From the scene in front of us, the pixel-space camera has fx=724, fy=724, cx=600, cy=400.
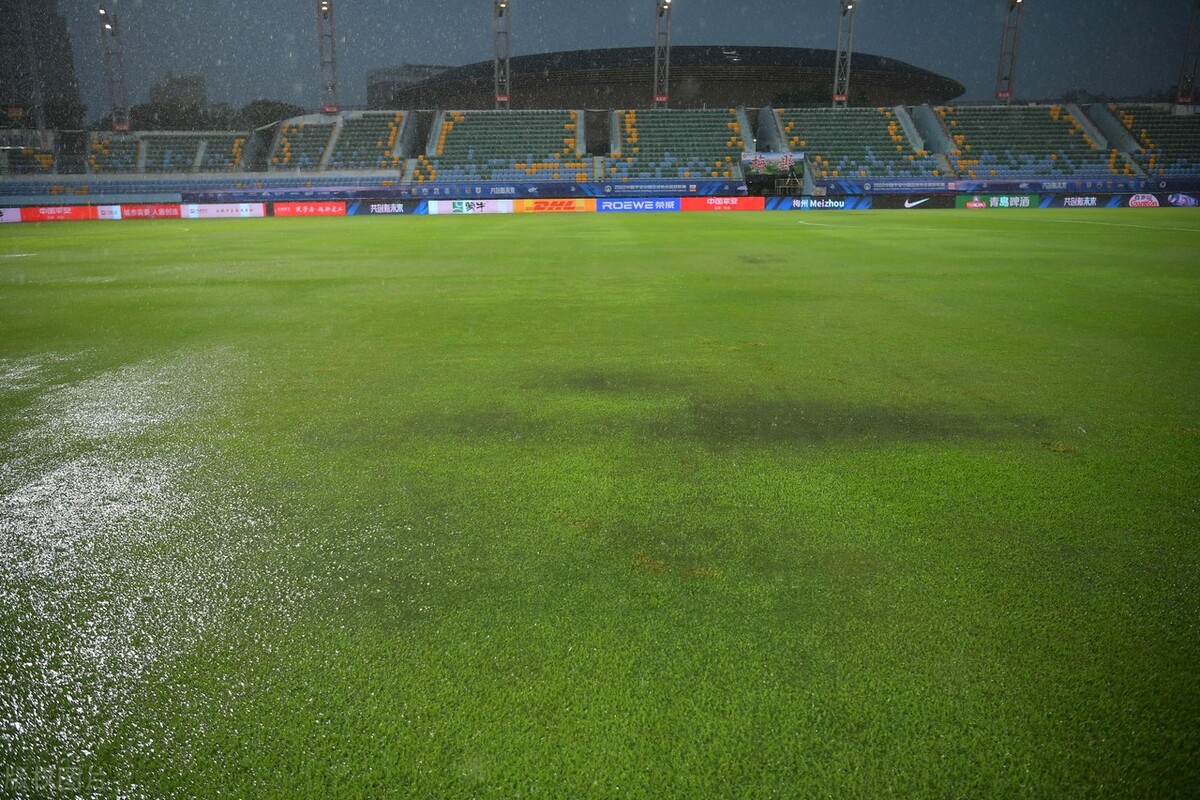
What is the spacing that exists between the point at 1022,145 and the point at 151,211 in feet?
161

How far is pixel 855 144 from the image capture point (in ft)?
148

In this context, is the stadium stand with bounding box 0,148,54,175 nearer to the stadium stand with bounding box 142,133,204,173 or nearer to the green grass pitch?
the stadium stand with bounding box 142,133,204,173

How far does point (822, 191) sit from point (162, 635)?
1598 inches

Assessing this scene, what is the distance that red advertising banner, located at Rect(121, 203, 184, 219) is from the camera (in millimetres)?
34875

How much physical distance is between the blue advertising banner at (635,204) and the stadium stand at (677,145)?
4.28 meters

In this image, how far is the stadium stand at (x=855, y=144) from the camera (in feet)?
138

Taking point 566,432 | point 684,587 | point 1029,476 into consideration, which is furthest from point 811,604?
point 566,432

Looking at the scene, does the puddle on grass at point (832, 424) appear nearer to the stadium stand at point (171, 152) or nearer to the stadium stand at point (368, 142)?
the stadium stand at point (368, 142)

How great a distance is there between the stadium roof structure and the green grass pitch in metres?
67.9

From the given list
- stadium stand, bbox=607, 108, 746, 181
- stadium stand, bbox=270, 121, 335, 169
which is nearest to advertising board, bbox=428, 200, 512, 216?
stadium stand, bbox=607, 108, 746, 181

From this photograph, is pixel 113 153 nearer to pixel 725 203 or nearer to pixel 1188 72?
pixel 725 203

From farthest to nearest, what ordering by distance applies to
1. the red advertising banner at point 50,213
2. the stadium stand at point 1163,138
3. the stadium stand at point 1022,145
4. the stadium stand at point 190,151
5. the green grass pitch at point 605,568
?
A: the stadium stand at point 190,151 < the stadium stand at point 1022,145 < the stadium stand at point 1163,138 < the red advertising banner at point 50,213 < the green grass pitch at point 605,568

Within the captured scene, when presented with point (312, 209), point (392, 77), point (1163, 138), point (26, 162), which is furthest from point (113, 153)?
point (392, 77)

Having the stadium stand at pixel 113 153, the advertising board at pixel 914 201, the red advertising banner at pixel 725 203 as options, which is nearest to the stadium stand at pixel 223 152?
the stadium stand at pixel 113 153
